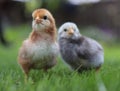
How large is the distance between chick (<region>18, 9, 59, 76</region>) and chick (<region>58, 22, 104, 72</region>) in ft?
1.07

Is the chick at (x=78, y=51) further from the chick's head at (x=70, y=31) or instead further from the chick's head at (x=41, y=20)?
the chick's head at (x=41, y=20)

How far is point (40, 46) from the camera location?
3.25 meters

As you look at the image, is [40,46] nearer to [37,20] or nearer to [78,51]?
[37,20]

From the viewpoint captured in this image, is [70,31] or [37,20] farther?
[70,31]

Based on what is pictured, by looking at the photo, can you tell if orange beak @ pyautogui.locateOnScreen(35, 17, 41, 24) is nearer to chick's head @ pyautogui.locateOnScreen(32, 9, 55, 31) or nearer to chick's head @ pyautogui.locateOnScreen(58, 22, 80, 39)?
chick's head @ pyautogui.locateOnScreen(32, 9, 55, 31)

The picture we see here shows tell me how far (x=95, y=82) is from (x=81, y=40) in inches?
39.9

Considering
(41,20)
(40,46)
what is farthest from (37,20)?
(40,46)

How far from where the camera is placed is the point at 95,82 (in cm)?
274

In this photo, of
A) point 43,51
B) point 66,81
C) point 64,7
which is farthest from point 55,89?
point 64,7

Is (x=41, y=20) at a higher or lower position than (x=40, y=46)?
higher

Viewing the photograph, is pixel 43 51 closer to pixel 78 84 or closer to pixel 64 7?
pixel 78 84

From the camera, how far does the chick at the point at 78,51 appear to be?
367 centimetres

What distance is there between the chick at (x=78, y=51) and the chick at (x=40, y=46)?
1.07 ft

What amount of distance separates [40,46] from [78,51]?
515mm
